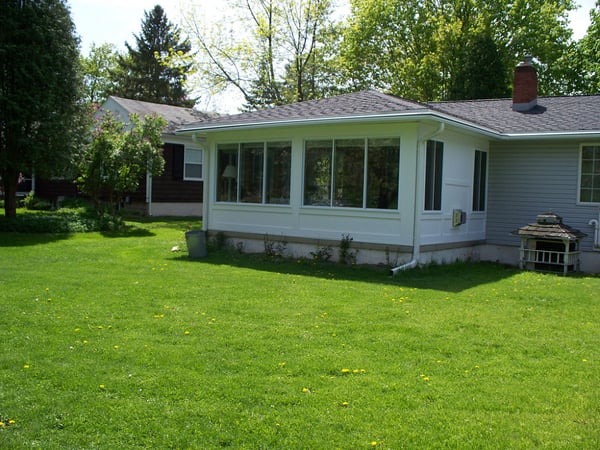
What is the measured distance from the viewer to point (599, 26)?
2617 centimetres

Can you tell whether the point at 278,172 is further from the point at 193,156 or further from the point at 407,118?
the point at 193,156

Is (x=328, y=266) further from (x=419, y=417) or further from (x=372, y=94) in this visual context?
(x=419, y=417)

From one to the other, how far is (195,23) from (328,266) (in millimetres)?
20487

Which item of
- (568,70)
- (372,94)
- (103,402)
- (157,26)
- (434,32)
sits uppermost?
(157,26)

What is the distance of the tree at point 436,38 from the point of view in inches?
1272

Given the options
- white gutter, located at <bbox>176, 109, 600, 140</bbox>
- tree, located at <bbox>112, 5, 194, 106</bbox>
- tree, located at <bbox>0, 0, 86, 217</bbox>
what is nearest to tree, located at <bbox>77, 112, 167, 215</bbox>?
tree, located at <bbox>0, 0, 86, 217</bbox>

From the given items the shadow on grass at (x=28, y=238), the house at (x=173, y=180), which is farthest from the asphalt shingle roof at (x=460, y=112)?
the house at (x=173, y=180)

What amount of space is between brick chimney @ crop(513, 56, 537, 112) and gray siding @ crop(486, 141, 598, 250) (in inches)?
93.1

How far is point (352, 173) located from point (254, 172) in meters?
2.73

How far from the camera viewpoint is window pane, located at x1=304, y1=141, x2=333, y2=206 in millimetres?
12625

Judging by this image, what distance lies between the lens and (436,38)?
32.4 m

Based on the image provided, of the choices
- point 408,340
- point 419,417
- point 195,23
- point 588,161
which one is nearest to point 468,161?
point 588,161

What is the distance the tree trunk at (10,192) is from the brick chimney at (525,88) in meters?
14.6

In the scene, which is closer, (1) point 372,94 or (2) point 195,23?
(1) point 372,94
